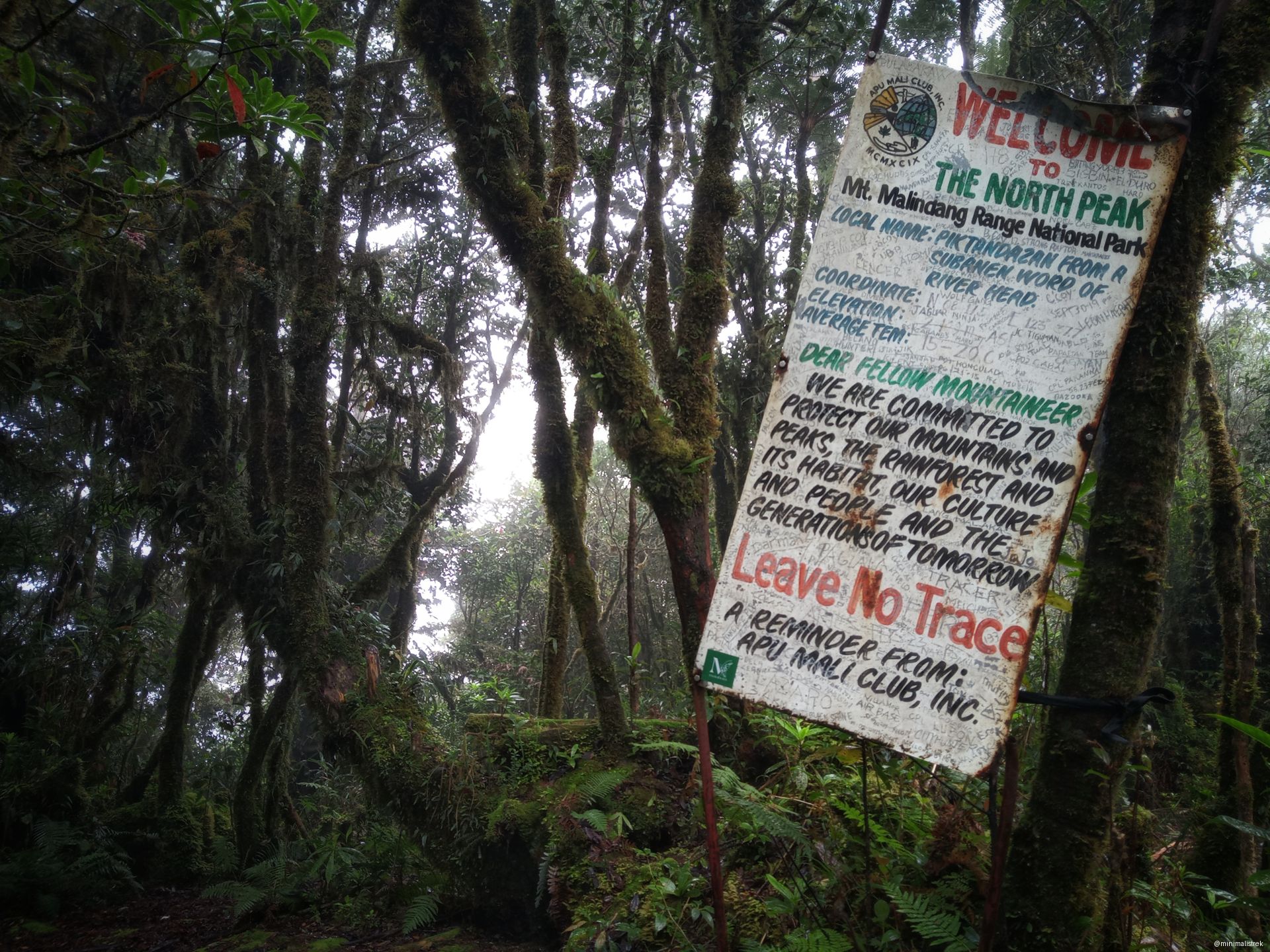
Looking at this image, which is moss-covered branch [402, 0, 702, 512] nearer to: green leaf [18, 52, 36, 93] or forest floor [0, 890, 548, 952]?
green leaf [18, 52, 36, 93]

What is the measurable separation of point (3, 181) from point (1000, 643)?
131 inches

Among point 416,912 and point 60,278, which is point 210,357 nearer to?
point 60,278

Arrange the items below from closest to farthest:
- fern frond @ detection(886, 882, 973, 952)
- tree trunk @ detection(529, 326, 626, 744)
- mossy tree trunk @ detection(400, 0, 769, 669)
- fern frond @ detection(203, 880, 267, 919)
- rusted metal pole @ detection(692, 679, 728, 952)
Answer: rusted metal pole @ detection(692, 679, 728, 952)
fern frond @ detection(886, 882, 973, 952)
mossy tree trunk @ detection(400, 0, 769, 669)
tree trunk @ detection(529, 326, 626, 744)
fern frond @ detection(203, 880, 267, 919)

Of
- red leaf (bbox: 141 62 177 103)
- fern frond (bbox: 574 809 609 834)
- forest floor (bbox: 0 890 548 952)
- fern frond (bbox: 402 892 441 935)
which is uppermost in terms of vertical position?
red leaf (bbox: 141 62 177 103)

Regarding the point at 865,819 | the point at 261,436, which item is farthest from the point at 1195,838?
the point at 261,436

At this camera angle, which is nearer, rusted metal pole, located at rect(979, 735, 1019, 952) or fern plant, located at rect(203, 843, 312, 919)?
rusted metal pole, located at rect(979, 735, 1019, 952)

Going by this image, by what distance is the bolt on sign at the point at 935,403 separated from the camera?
187 cm

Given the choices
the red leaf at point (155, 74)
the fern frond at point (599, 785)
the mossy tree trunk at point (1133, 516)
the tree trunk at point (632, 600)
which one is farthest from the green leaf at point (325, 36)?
the fern frond at point (599, 785)

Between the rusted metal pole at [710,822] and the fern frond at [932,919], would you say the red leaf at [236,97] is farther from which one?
the fern frond at [932,919]

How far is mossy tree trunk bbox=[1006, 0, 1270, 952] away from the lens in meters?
2.00

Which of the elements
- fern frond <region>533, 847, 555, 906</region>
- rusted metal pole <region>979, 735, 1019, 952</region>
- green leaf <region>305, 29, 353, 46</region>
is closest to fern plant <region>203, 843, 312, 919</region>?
fern frond <region>533, 847, 555, 906</region>

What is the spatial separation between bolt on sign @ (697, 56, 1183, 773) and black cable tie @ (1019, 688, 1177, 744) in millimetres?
92

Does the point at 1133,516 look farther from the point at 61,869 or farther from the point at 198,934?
the point at 61,869

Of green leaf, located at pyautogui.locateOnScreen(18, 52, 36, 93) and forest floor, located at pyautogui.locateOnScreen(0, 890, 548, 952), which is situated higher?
green leaf, located at pyautogui.locateOnScreen(18, 52, 36, 93)
